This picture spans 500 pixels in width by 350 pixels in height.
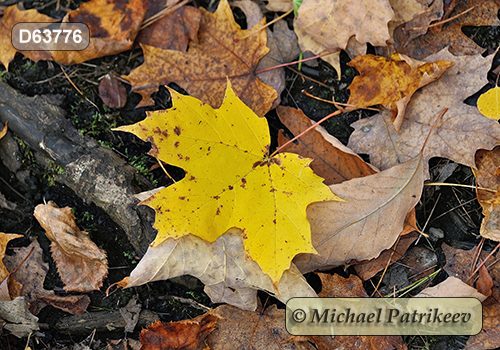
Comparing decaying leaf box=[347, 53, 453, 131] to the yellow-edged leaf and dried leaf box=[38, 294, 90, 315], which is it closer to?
the yellow-edged leaf

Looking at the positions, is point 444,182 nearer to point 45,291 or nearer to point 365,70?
point 365,70

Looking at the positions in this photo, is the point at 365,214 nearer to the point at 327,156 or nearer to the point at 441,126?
the point at 327,156

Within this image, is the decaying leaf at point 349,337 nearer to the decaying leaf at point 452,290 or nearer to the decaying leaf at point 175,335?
the decaying leaf at point 452,290

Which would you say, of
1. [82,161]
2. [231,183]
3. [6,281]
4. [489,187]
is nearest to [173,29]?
[82,161]

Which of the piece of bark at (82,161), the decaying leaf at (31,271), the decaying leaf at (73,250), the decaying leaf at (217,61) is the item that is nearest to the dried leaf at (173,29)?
the decaying leaf at (217,61)

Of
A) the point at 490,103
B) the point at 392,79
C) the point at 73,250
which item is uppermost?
the point at 392,79

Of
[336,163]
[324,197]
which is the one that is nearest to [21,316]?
[324,197]
